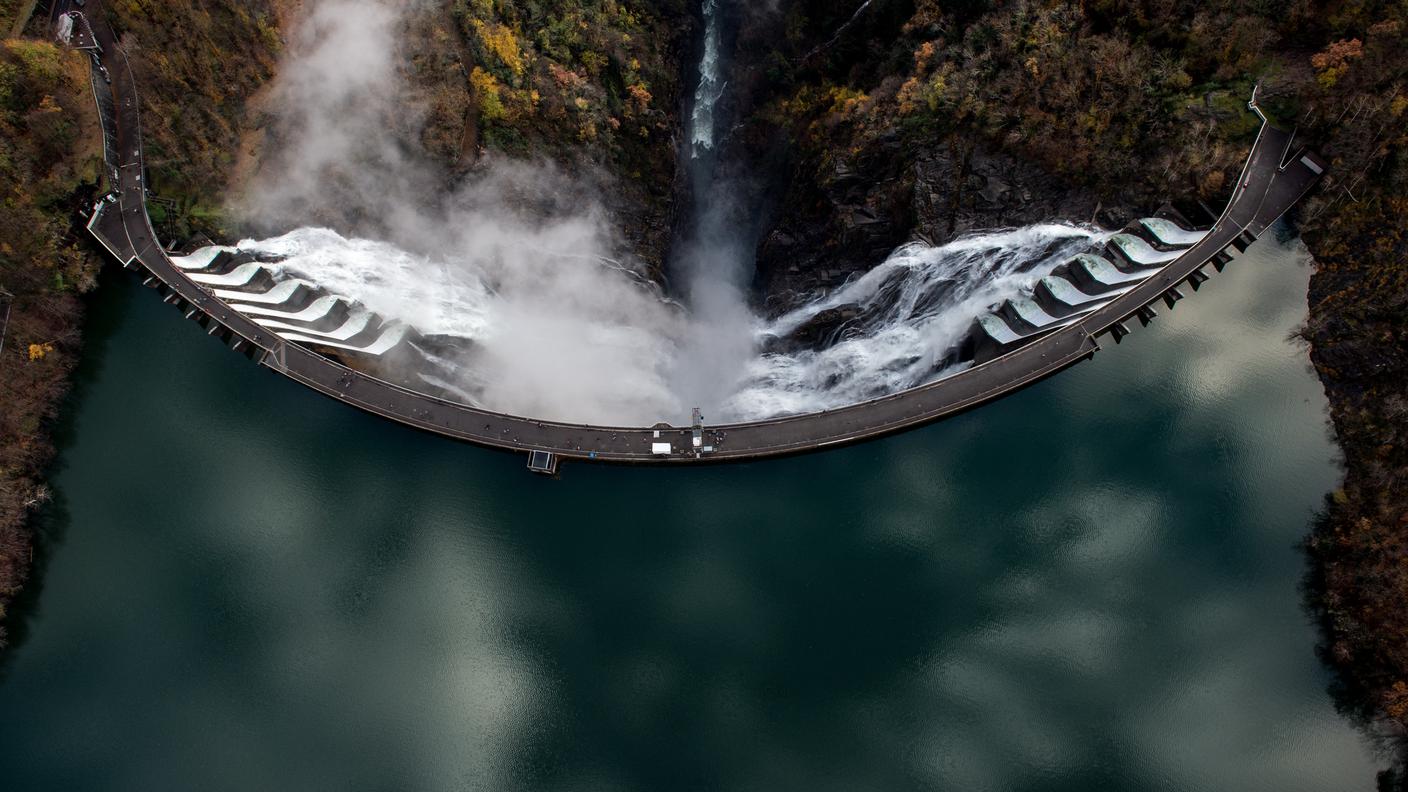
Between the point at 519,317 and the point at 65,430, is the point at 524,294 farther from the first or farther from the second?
the point at 65,430

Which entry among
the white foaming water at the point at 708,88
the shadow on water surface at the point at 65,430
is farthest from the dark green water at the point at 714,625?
the white foaming water at the point at 708,88

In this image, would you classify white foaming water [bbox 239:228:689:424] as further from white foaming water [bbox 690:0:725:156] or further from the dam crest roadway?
white foaming water [bbox 690:0:725:156]

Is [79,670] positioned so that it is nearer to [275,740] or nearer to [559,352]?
[275,740]

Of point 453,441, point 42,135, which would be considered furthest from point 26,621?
point 42,135

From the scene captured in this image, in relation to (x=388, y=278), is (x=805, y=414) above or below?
below

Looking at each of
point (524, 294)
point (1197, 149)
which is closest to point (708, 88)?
point (524, 294)

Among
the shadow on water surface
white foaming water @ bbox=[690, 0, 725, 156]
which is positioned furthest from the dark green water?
white foaming water @ bbox=[690, 0, 725, 156]

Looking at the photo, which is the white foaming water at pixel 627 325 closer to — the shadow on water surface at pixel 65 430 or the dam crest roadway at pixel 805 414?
the dam crest roadway at pixel 805 414
